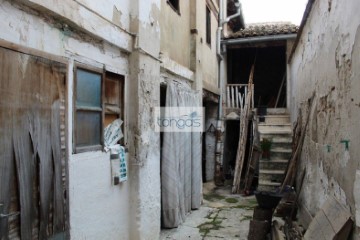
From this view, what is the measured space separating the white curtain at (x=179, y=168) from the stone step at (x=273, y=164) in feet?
5.85

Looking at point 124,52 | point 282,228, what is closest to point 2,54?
point 124,52

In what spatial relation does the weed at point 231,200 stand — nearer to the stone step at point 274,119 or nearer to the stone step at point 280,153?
the stone step at point 280,153

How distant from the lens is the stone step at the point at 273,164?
7.68 m

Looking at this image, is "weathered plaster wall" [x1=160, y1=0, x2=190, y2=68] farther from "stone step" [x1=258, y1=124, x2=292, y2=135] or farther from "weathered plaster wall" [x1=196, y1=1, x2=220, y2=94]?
"stone step" [x1=258, y1=124, x2=292, y2=135]

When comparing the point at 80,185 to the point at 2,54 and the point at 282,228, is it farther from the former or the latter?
the point at 282,228

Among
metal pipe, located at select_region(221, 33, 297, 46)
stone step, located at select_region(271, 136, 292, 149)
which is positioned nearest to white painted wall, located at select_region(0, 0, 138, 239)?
stone step, located at select_region(271, 136, 292, 149)

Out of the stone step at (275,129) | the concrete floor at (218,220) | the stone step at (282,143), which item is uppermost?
the stone step at (275,129)

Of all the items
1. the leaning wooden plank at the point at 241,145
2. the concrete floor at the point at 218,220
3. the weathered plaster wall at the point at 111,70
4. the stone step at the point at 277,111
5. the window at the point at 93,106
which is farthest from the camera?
the stone step at the point at 277,111

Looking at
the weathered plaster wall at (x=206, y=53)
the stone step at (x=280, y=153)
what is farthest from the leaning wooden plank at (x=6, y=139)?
the stone step at (x=280, y=153)

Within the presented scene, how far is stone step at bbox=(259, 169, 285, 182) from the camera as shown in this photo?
24.6 feet

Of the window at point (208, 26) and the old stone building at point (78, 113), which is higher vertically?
the window at point (208, 26)

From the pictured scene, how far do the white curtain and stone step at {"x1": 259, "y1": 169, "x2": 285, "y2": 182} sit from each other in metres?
1.69

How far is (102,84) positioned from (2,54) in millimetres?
1420

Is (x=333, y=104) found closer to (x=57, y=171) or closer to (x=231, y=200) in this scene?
(x=57, y=171)
